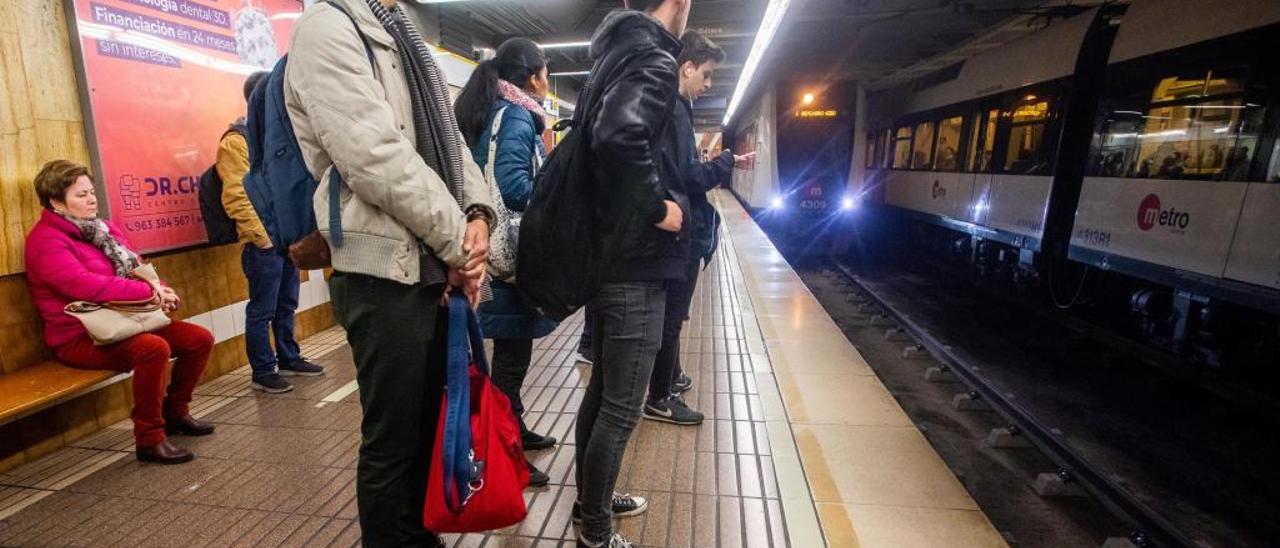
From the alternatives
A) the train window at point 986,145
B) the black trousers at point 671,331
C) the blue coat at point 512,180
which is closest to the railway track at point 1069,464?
the black trousers at point 671,331

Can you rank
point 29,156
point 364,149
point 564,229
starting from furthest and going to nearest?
point 29,156, point 564,229, point 364,149

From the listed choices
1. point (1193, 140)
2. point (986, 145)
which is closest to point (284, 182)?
point (1193, 140)

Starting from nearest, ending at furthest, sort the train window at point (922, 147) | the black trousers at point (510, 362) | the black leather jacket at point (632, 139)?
the black leather jacket at point (632, 139) < the black trousers at point (510, 362) < the train window at point (922, 147)

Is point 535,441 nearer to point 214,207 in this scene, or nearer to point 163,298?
point 163,298

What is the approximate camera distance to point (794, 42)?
1130cm

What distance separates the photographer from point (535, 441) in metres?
2.82

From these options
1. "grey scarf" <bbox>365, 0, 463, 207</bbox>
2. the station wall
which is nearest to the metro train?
"grey scarf" <bbox>365, 0, 463, 207</bbox>

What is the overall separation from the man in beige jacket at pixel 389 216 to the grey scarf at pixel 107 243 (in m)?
2.11

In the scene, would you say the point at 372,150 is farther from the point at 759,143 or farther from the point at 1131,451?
the point at 759,143

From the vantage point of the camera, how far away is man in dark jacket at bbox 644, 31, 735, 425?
2.34 meters

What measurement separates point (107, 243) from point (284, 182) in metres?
2.07

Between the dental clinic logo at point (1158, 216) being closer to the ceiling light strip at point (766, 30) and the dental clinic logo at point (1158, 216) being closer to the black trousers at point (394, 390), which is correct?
the ceiling light strip at point (766, 30)

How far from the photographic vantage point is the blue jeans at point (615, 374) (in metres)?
1.74

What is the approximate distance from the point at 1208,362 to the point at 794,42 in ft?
27.7
